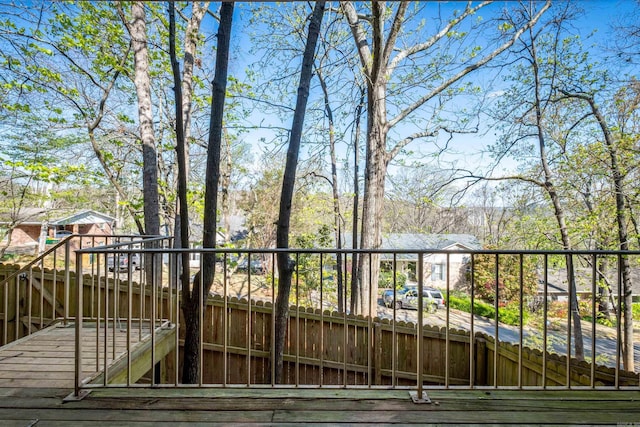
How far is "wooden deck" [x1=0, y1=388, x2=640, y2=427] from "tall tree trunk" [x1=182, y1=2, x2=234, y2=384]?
1.21 metres

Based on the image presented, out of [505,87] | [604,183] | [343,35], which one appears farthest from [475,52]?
[604,183]

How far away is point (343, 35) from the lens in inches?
212

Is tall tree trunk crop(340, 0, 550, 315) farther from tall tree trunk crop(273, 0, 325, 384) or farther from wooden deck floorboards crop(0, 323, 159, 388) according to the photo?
wooden deck floorboards crop(0, 323, 159, 388)

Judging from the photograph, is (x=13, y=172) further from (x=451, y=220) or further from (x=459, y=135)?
(x=451, y=220)

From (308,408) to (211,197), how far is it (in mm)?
2191

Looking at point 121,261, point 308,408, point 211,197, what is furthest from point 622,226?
point 121,261

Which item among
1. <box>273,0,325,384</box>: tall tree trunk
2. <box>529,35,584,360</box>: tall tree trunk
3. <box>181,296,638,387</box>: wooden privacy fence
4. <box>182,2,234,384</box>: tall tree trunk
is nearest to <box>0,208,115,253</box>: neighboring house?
<box>181,296,638,387</box>: wooden privacy fence

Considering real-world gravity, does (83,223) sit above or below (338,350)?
above

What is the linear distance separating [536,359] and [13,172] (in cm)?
1018

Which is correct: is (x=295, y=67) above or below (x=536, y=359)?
above

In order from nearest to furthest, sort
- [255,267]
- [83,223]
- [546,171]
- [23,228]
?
[546,171] → [255,267] → [83,223] → [23,228]

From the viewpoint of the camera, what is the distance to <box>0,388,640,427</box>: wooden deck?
158cm

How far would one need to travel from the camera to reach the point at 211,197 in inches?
122

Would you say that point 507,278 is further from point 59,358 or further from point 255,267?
point 59,358
